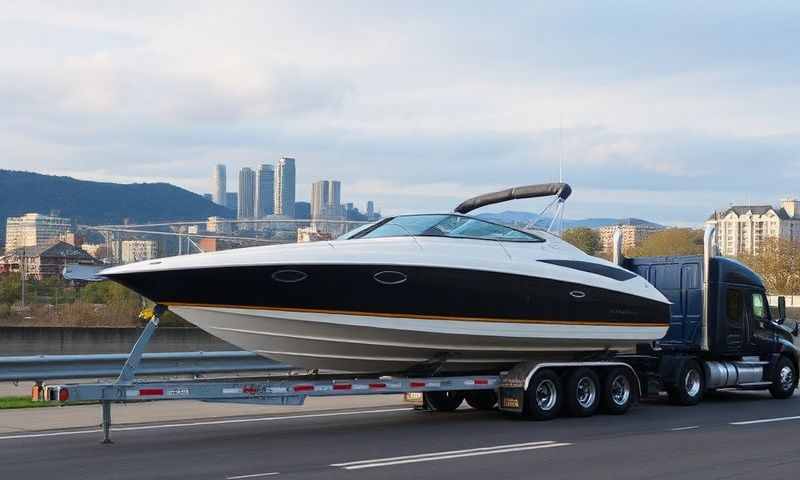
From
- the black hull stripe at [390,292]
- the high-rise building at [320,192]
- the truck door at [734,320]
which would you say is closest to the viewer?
the black hull stripe at [390,292]

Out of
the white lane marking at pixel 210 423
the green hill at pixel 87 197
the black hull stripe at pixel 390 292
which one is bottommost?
the white lane marking at pixel 210 423

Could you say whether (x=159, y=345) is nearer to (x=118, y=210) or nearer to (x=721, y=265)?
(x=721, y=265)

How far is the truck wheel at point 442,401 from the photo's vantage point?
17.0 m

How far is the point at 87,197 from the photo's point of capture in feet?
554

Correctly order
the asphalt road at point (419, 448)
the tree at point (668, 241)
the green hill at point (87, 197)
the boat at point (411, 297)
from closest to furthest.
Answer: the asphalt road at point (419, 448) → the boat at point (411, 297) → the tree at point (668, 241) → the green hill at point (87, 197)

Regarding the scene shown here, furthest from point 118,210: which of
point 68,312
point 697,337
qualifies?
point 697,337

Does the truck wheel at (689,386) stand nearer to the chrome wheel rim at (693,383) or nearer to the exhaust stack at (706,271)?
the chrome wheel rim at (693,383)

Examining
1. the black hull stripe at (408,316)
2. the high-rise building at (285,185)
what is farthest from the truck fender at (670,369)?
the high-rise building at (285,185)

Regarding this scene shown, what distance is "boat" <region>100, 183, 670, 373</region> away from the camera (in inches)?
508

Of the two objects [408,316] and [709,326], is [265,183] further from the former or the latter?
[408,316]

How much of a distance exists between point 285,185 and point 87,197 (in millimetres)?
47286

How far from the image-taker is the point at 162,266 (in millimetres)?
12594

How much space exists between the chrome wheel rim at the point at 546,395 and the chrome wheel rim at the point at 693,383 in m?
3.77

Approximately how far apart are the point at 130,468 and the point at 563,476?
177 inches
